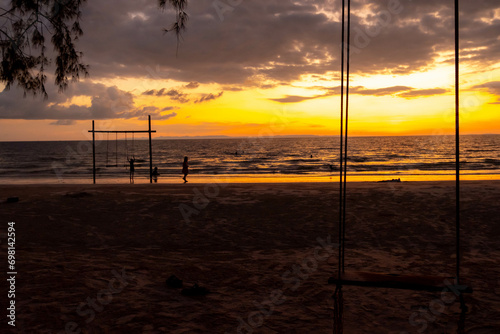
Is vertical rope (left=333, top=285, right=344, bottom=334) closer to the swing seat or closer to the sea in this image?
the swing seat

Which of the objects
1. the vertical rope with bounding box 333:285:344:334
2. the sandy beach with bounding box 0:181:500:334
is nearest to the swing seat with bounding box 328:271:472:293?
the vertical rope with bounding box 333:285:344:334

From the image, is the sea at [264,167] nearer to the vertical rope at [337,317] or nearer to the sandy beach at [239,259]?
the sandy beach at [239,259]

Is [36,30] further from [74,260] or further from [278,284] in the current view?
[278,284]

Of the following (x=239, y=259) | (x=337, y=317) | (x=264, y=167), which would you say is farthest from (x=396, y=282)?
(x=264, y=167)

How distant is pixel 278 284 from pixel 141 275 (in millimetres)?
1996

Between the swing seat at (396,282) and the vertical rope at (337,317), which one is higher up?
the swing seat at (396,282)

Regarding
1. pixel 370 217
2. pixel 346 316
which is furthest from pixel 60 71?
pixel 370 217

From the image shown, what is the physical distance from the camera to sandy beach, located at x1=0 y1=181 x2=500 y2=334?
13.0 ft

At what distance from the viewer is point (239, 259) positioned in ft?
20.6

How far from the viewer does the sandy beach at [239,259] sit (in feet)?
13.0

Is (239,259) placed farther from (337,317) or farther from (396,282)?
(396,282)

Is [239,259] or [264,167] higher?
[264,167]

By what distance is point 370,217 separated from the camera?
9.20 meters

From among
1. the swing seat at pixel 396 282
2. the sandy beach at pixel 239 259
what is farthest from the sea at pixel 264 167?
the swing seat at pixel 396 282
